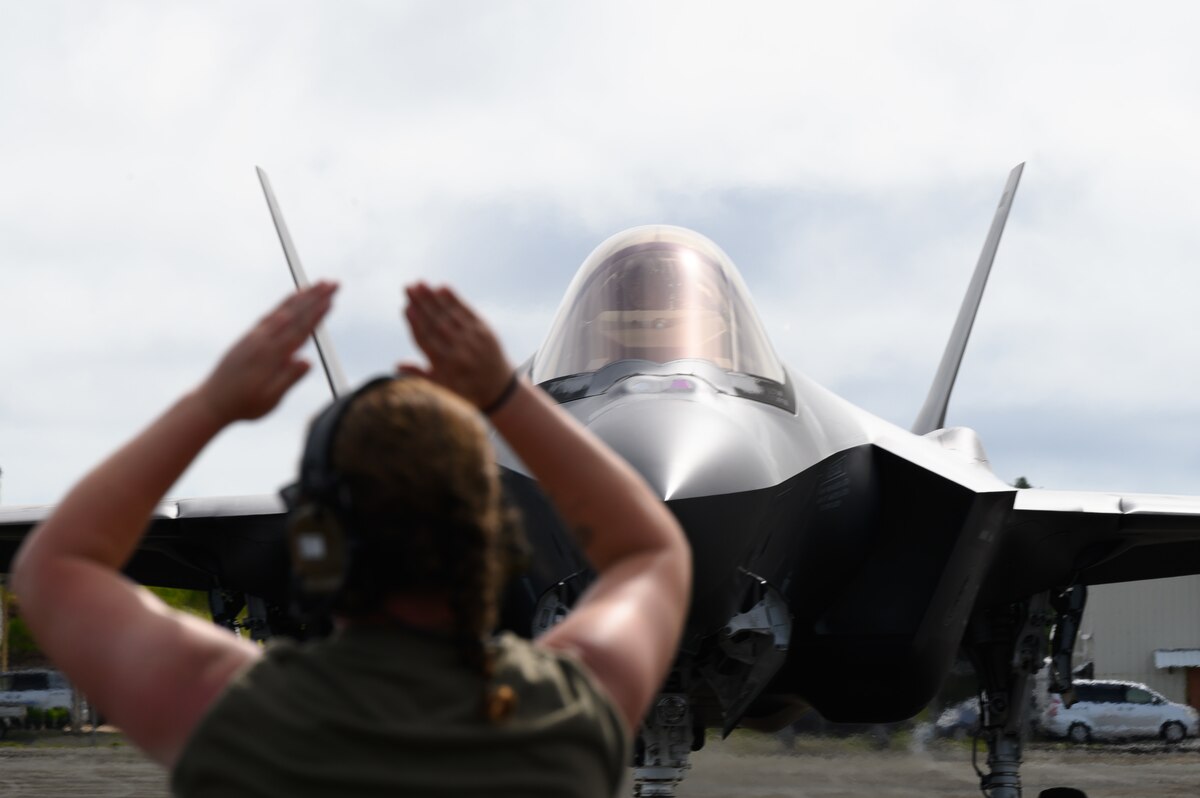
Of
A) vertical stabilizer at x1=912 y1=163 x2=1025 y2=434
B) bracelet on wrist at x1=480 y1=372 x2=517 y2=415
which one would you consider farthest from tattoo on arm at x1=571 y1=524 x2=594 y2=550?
vertical stabilizer at x1=912 y1=163 x2=1025 y2=434

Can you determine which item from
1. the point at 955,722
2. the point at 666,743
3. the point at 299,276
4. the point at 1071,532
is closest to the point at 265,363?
the point at 666,743

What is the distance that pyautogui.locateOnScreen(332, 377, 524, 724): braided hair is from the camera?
1261mm

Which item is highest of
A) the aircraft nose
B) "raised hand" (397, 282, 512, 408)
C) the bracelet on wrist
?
the aircraft nose

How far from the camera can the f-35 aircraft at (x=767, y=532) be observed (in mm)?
5371

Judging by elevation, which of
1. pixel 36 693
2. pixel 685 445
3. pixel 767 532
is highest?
pixel 685 445

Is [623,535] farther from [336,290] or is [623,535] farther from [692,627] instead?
[692,627]

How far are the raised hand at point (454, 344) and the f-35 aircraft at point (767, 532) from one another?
2.45 metres

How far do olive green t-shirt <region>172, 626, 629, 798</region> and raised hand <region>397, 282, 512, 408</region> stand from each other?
292 millimetres

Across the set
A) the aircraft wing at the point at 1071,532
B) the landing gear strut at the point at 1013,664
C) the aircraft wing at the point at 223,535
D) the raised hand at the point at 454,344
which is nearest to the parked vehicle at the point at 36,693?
the aircraft wing at the point at 223,535

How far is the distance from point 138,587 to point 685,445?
380 cm

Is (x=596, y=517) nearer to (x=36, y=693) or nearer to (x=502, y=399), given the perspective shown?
(x=502, y=399)

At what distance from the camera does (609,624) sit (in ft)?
4.64

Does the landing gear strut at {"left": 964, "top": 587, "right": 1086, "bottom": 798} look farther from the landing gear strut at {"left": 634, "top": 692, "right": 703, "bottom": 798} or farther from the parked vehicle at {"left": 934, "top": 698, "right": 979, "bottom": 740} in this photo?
the parked vehicle at {"left": 934, "top": 698, "right": 979, "bottom": 740}

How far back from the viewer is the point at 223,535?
868 cm
